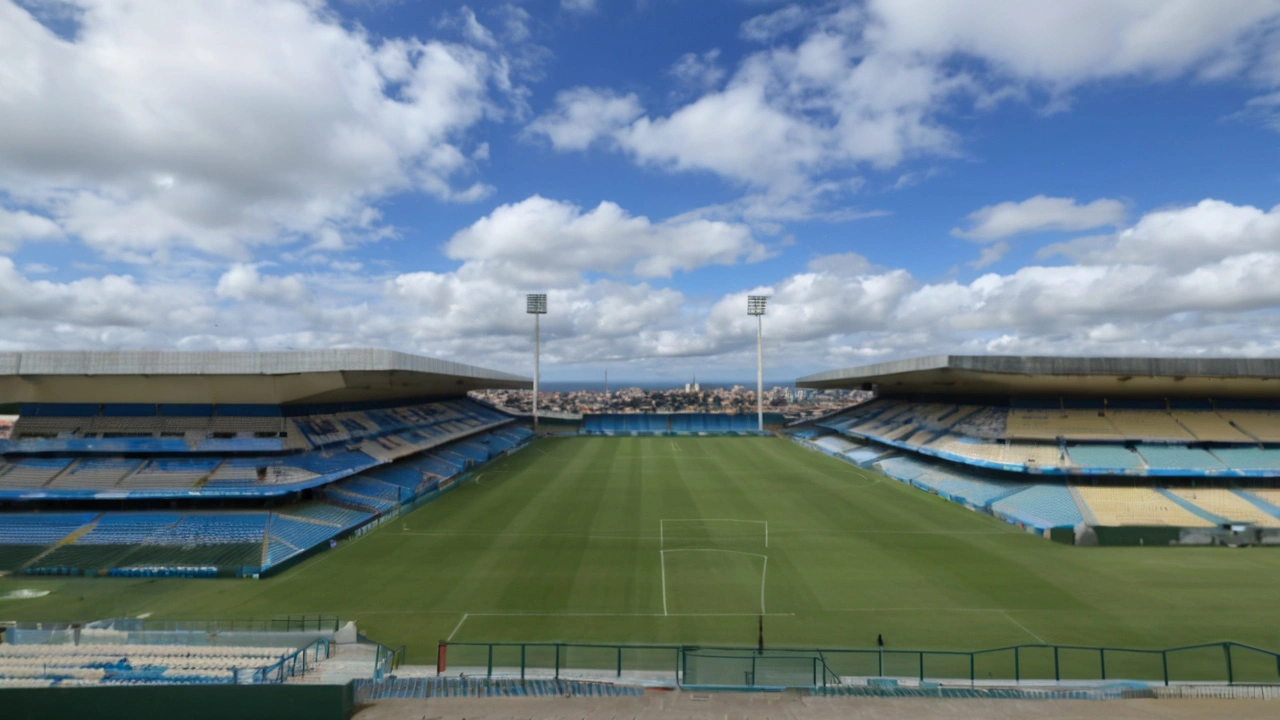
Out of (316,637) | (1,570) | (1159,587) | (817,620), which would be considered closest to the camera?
(316,637)

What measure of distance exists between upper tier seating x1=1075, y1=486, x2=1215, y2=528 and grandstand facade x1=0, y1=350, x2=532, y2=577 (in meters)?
29.7

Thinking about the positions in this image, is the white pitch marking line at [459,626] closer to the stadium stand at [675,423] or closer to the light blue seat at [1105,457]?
the light blue seat at [1105,457]

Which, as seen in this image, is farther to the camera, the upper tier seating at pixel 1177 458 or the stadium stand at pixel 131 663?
the upper tier seating at pixel 1177 458

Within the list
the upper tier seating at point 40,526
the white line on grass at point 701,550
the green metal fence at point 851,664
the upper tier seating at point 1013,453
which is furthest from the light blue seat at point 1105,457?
the upper tier seating at point 40,526

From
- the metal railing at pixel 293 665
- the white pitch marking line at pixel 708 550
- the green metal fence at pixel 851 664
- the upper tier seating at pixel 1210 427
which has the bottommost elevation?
the white pitch marking line at pixel 708 550

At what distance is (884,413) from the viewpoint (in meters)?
49.5

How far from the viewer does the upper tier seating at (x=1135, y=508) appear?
909 inches

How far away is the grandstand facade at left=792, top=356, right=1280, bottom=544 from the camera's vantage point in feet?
78.0

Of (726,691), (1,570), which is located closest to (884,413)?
(726,691)

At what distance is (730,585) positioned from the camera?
1748cm

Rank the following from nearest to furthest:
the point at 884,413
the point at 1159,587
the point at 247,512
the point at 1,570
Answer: the point at 1159,587, the point at 1,570, the point at 247,512, the point at 884,413

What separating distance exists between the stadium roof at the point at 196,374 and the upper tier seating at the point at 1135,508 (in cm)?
2973

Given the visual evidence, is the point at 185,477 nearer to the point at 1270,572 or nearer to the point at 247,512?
the point at 247,512

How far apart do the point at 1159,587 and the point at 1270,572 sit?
5017 millimetres
